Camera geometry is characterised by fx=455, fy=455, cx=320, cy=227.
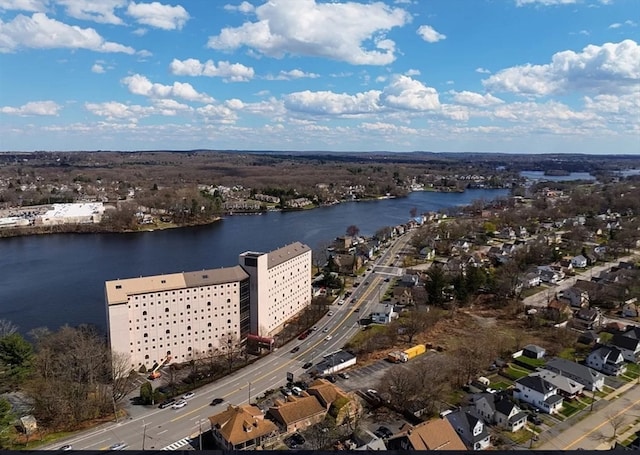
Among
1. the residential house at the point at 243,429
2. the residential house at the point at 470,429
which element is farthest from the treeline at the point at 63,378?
the residential house at the point at 470,429

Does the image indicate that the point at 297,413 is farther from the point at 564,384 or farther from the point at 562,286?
the point at 562,286

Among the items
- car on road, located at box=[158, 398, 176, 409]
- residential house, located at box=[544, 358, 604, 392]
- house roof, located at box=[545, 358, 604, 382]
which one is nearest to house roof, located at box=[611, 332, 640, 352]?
residential house, located at box=[544, 358, 604, 392]

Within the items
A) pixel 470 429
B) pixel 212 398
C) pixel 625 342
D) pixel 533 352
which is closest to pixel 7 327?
pixel 212 398

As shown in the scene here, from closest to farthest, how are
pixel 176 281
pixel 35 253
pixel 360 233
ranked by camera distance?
pixel 176 281, pixel 35 253, pixel 360 233

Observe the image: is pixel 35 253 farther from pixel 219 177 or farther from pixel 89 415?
pixel 219 177

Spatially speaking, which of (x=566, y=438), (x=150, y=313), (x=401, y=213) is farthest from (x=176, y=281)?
(x=401, y=213)

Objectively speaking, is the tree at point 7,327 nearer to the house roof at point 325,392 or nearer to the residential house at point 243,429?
the residential house at point 243,429
